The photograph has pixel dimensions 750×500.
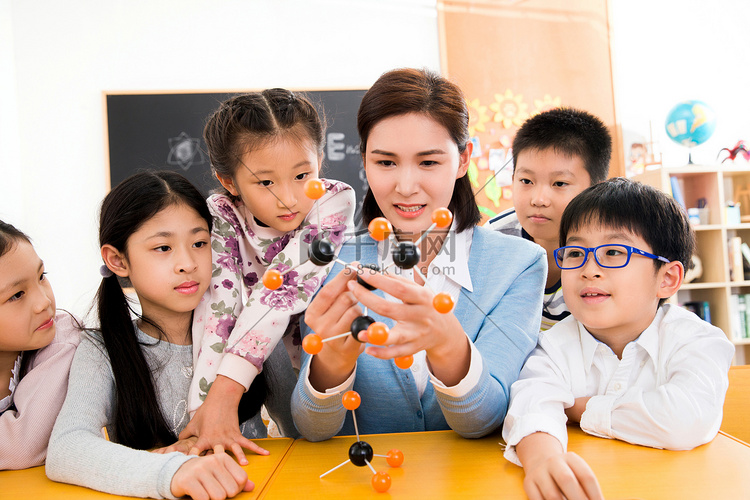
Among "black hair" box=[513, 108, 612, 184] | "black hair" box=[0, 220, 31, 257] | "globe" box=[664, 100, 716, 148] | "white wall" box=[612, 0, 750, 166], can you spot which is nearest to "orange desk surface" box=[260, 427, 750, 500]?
"black hair" box=[0, 220, 31, 257]

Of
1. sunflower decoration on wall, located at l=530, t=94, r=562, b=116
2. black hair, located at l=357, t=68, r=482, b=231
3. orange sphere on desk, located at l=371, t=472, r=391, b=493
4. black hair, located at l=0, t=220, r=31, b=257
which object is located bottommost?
orange sphere on desk, located at l=371, t=472, r=391, b=493

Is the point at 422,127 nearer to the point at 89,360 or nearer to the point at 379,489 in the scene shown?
the point at 379,489

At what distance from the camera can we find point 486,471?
3.15ft

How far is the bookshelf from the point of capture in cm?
381

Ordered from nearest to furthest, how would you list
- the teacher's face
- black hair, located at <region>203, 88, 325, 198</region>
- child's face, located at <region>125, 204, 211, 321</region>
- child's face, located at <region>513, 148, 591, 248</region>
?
the teacher's face → child's face, located at <region>125, 204, 211, 321</region> → black hair, located at <region>203, 88, 325, 198</region> → child's face, located at <region>513, 148, 591, 248</region>

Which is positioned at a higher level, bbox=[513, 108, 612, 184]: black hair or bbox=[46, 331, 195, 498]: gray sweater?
bbox=[513, 108, 612, 184]: black hair

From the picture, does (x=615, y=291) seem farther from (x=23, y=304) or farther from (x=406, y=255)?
(x=23, y=304)

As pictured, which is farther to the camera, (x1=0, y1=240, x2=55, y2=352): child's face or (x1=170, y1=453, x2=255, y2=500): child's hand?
(x1=0, y1=240, x2=55, y2=352): child's face

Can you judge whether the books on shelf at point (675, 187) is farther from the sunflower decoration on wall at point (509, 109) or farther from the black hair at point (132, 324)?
the black hair at point (132, 324)

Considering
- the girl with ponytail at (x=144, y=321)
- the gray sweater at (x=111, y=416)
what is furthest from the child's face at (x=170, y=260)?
the gray sweater at (x=111, y=416)

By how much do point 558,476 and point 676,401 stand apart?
1.16 feet

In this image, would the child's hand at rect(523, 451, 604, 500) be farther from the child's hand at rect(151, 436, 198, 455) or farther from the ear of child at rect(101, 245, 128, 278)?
the ear of child at rect(101, 245, 128, 278)

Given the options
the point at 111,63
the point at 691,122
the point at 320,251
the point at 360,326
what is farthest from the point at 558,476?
the point at 111,63

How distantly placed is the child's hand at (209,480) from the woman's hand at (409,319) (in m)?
0.32
